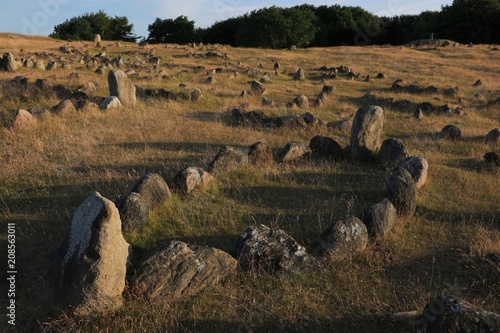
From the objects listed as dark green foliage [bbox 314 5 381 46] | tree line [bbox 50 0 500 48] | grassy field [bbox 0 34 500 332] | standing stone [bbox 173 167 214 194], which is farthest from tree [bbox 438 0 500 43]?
standing stone [bbox 173 167 214 194]

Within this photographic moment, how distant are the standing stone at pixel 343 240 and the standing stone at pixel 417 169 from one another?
11.7 feet

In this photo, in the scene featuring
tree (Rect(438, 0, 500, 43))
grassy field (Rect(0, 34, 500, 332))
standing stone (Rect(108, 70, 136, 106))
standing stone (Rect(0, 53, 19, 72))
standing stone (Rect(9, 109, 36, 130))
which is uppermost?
tree (Rect(438, 0, 500, 43))

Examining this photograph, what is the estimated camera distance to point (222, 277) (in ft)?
20.0

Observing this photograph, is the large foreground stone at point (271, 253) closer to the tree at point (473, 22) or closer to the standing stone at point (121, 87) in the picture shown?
the standing stone at point (121, 87)

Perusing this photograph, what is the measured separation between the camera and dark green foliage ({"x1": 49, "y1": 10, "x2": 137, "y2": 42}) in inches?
2530

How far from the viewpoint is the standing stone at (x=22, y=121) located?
41.3ft

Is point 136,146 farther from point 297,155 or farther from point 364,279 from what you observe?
point 364,279

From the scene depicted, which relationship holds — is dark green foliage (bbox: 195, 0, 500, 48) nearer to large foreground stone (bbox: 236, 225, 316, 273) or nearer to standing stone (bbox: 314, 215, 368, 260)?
standing stone (bbox: 314, 215, 368, 260)

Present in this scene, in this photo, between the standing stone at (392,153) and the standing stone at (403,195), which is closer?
the standing stone at (403,195)

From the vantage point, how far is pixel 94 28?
67.7 metres

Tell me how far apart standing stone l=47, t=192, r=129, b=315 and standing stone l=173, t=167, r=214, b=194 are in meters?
3.47

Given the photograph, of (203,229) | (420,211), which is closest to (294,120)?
(420,211)

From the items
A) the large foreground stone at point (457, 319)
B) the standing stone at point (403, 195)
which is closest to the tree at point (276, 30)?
the standing stone at point (403, 195)

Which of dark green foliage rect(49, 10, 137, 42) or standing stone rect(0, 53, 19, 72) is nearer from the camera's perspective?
standing stone rect(0, 53, 19, 72)
